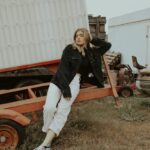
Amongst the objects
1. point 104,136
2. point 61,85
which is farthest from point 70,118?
point 61,85

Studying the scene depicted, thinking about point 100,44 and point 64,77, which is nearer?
point 64,77

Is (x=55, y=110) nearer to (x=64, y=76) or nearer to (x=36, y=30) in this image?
(x=64, y=76)

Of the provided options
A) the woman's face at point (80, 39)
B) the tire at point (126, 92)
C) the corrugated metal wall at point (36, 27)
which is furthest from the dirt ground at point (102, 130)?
the tire at point (126, 92)

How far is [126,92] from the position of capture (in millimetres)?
11477

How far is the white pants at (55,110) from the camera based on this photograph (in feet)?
19.6

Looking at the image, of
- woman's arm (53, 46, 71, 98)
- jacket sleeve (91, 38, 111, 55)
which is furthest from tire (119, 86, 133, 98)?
woman's arm (53, 46, 71, 98)

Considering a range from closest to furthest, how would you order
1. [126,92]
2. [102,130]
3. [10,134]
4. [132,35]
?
[10,134]
[102,130]
[126,92]
[132,35]

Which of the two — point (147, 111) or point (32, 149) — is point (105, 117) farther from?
point (32, 149)

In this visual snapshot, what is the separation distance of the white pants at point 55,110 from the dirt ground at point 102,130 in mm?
381

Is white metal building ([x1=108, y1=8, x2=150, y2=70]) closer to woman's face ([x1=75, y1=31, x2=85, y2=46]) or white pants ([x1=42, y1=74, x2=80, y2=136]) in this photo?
woman's face ([x1=75, y1=31, x2=85, y2=46])

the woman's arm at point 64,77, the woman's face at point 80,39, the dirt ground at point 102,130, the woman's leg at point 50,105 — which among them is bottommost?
the dirt ground at point 102,130

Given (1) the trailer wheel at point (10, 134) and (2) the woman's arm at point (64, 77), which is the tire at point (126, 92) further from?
(1) the trailer wheel at point (10, 134)

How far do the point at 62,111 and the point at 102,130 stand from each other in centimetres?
132

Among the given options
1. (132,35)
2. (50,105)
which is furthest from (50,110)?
(132,35)
